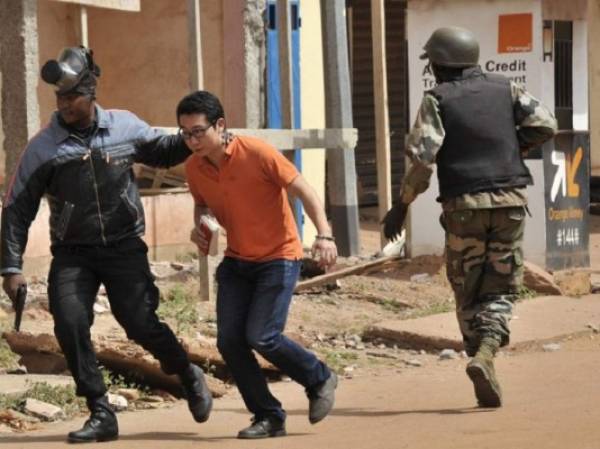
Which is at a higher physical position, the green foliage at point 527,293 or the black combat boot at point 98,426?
the black combat boot at point 98,426

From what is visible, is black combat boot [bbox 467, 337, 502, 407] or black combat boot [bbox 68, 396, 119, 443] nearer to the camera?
black combat boot [bbox 68, 396, 119, 443]

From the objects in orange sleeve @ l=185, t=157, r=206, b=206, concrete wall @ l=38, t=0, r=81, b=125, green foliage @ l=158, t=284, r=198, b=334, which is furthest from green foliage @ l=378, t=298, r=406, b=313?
orange sleeve @ l=185, t=157, r=206, b=206

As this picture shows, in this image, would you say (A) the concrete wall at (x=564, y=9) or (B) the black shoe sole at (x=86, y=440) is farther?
(A) the concrete wall at (x=564, y=9)

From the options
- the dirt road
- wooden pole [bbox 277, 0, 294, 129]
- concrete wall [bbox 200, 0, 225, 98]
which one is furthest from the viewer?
concrete wall [bbox 200, 0, 225, 98]

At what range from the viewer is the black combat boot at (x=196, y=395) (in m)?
7.12

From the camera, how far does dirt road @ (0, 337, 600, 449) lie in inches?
256

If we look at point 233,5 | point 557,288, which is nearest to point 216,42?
point 233,5

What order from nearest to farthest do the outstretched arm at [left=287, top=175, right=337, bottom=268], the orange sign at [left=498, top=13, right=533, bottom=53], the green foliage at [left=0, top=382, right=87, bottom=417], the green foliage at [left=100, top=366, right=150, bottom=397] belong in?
the outstretched arm at [left=287, top=175, right=337, bottom=268], the green foliage at [left=0, top=382, right=87, bottom=417], the green foliage at [left=100, top=366, right=150, bottom=397], the orange sign at [left=498, top=13, right=533, bottom=53]

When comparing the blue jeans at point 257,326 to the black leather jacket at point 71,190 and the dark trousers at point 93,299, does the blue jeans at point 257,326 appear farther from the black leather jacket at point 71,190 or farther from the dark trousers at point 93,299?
the black leather jacket at point 71,190

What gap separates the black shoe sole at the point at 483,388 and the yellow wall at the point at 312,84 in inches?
303

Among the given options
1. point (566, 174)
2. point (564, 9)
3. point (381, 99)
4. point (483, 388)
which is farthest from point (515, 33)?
point (483, 388)

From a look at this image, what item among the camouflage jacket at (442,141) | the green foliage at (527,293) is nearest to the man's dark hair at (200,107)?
the camouflage jacket at (442,141)

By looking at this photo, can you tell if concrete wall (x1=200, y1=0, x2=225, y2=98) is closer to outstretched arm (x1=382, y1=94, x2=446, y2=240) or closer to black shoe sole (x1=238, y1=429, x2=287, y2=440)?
outstretched arm (x1=382, y1=94, x2=446, y2=240)

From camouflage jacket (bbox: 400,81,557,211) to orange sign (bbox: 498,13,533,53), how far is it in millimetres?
4789
